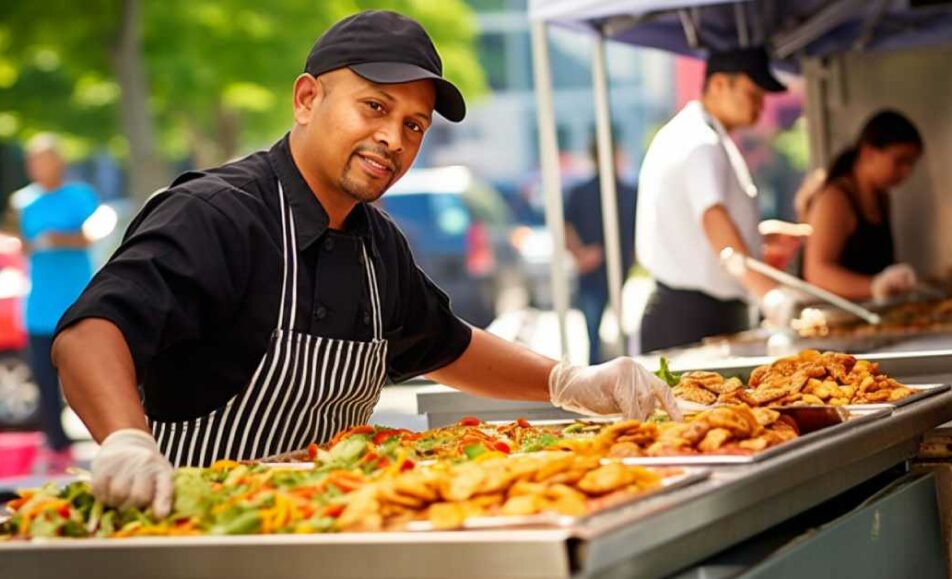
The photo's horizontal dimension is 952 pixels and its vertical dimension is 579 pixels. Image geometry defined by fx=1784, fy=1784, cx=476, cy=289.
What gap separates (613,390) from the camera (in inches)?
163

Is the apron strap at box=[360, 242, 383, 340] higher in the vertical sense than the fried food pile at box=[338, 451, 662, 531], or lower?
higher

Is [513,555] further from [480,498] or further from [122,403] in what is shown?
[122,403]

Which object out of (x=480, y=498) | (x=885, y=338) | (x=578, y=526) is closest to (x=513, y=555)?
(x=578, y=526)

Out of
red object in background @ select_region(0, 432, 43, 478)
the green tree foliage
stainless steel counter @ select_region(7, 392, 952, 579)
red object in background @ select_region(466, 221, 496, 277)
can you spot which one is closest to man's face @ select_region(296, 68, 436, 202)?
stainless steel counter @ select_region(7, 392, 952, 579)

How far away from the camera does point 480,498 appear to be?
2643mm

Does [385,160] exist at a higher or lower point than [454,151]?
lower

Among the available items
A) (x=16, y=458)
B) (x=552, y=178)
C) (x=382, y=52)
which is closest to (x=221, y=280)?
(x=382, y=52)

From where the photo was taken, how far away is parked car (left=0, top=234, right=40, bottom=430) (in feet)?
46.6

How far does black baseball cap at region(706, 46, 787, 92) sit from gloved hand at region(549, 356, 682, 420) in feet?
11.0

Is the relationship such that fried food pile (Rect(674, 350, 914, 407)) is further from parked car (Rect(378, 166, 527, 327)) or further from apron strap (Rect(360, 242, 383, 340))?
parked car (Rect(378, 166, 527, 327))

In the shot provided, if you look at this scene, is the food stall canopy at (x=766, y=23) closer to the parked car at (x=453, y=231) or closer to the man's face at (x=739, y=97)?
the man's face at (x=739, y=97)

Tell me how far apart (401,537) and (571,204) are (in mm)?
9602

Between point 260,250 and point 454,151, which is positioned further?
point 454,151

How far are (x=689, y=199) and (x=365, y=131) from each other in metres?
3.66
